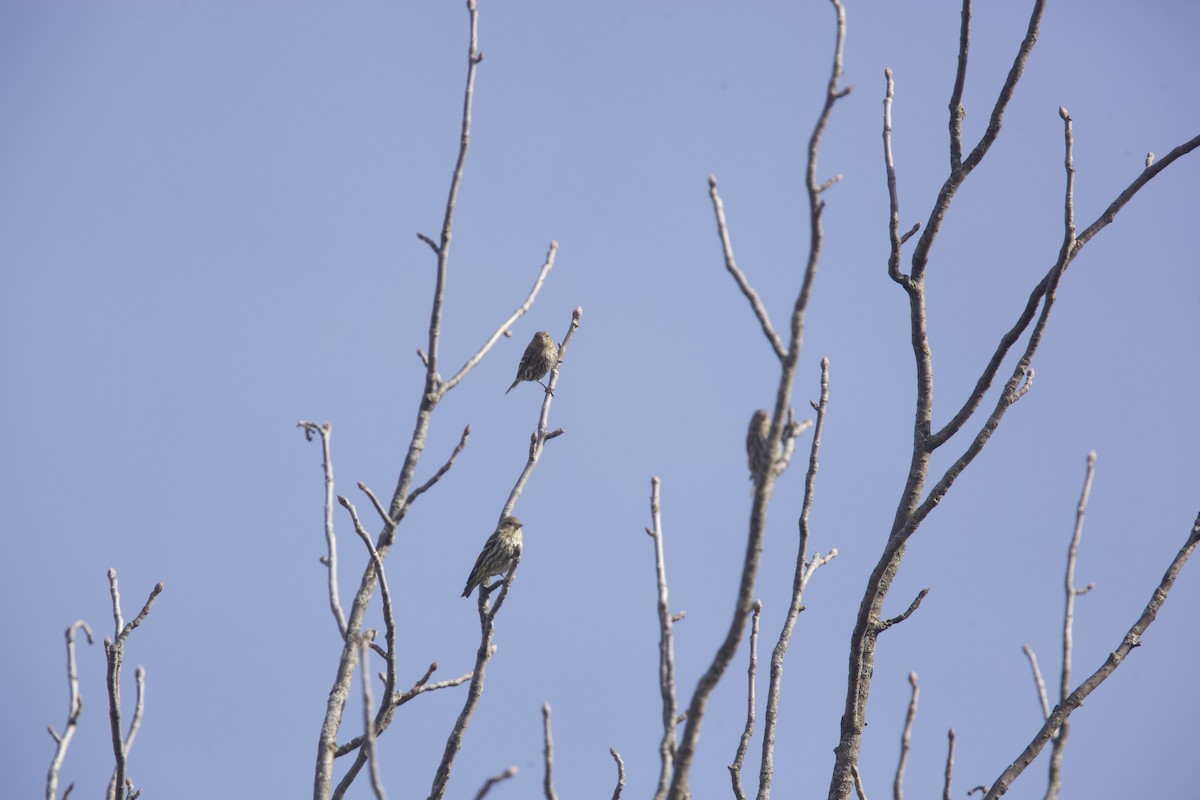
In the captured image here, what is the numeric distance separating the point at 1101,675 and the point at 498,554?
6513 mm

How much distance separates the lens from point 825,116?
4.21m

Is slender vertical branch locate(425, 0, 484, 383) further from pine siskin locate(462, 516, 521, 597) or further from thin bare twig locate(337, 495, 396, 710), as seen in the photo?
pine siskin locate(462, 516, 521, 597)

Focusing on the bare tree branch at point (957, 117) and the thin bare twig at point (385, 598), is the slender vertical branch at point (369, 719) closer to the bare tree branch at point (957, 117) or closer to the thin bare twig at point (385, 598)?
the thin bare twig at point (385, 598)

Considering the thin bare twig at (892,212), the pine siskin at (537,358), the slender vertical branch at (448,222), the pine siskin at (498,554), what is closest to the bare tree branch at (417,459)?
the slender vertical branch at (448,222)

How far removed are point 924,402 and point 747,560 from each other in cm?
243

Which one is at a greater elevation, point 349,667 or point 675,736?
point 349,667

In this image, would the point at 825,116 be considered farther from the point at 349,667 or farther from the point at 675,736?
the point at 349,667

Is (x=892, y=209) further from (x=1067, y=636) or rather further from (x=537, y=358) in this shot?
(x=537, y=358)

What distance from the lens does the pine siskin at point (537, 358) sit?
16.5 metres

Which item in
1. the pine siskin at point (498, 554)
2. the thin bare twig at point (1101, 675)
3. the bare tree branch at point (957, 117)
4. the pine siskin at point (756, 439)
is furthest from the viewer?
the pine siskin at point (498, 554)

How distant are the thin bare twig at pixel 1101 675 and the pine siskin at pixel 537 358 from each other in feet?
37.3

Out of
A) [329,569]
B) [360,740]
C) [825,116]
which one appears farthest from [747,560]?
[360,740]

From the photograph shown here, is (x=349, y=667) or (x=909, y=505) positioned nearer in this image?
(x=349, y=667)

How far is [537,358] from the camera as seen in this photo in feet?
54.3
